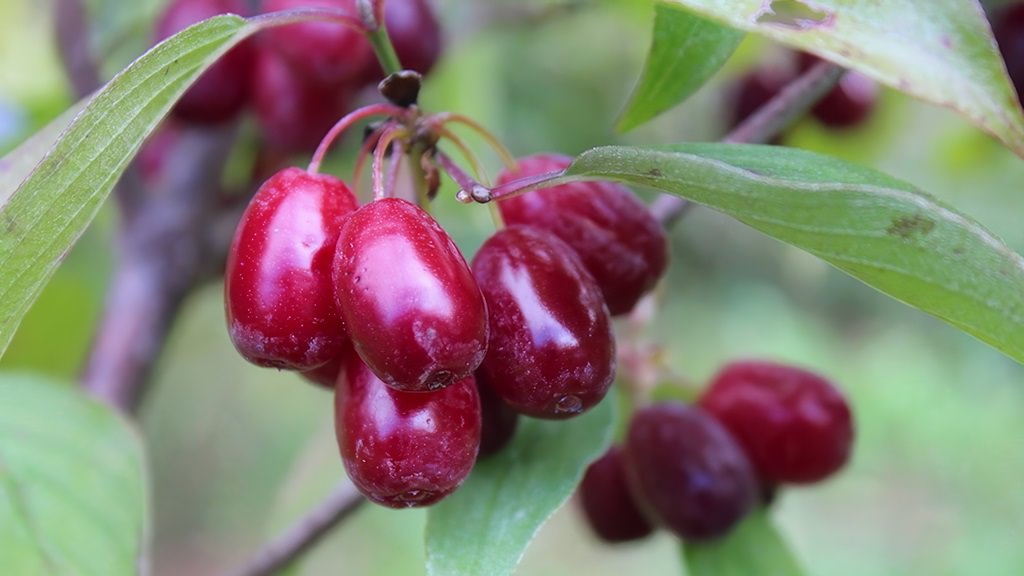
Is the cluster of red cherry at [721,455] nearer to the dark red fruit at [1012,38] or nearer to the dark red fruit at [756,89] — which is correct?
the dark red fruit at [1012,38]

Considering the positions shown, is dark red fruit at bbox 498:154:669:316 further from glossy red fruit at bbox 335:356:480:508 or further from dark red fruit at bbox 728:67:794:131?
dark red fruit at bbox 728:67:794:131

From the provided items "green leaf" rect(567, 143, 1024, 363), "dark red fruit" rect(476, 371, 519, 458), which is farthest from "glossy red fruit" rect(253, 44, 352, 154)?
"green leaf" rect(567, 143, 1024, 363)

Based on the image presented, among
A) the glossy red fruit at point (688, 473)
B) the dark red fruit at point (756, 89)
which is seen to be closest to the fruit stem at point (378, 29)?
the glossy red fruit at point (688, 473)

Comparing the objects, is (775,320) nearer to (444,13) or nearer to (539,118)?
(539,118)

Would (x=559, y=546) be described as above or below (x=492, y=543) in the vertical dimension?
below

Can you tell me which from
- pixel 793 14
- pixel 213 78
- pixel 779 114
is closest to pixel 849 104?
pixel 779 114

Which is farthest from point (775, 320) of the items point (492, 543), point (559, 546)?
point (492, 543)

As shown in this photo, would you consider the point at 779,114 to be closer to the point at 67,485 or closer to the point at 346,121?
the point at 346,121
